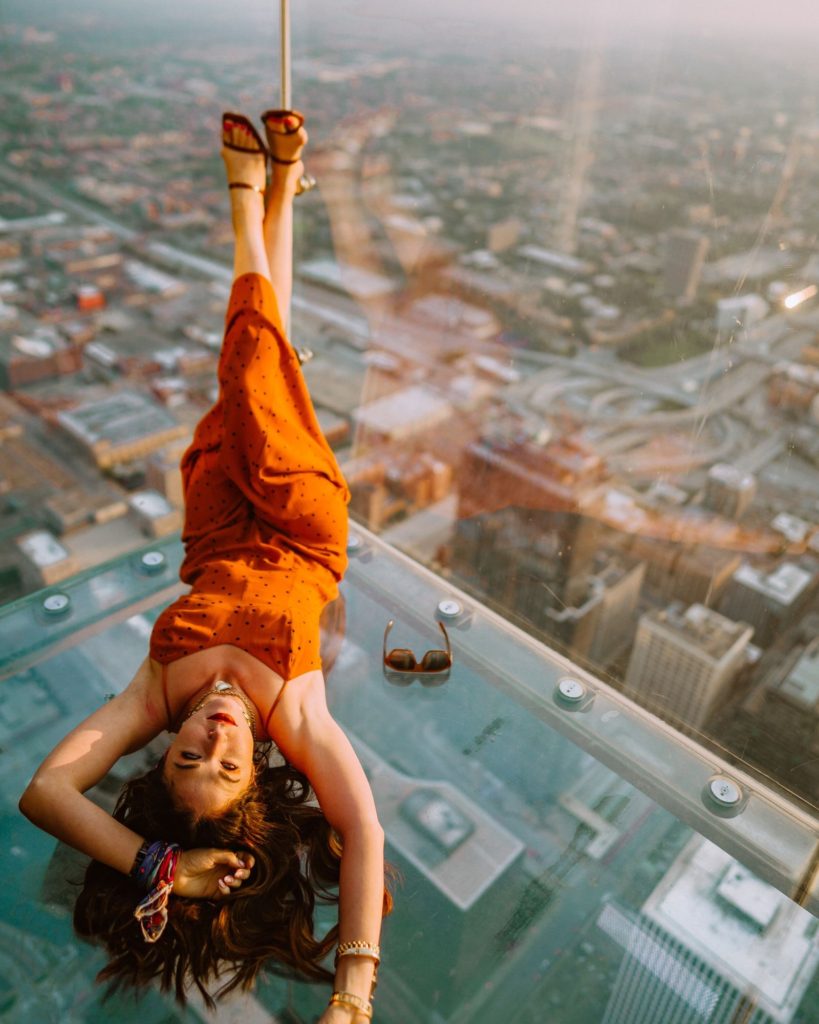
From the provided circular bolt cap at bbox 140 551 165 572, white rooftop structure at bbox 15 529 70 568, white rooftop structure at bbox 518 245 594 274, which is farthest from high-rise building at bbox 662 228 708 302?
white rooftop structure at bbox 15 529 70 568

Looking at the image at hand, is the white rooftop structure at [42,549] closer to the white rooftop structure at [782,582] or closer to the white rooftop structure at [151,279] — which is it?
the white rooftop structure at [782,582]

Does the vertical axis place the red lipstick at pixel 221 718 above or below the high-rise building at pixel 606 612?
above

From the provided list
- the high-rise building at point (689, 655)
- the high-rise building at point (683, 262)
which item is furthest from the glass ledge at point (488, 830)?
the high-rise building at point (683, 262)

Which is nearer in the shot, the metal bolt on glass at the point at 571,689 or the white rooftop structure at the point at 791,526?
the metal bolt on glass at the point at 571,689

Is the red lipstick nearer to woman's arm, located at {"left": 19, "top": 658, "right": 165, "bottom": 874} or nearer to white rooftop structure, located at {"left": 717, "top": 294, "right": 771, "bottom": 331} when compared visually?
woman's arm, located at {"left": 19, "top": 658, "right": 165, "bottom": 874}

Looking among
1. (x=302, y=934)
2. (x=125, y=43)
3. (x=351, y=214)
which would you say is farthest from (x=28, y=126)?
(x=302, y=934)

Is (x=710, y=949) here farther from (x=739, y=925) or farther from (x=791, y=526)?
(x=791, y=526)

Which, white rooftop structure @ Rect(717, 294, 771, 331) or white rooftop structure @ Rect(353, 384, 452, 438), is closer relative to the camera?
white rooftop structure @ Rect(717, 294, 771, 331)
